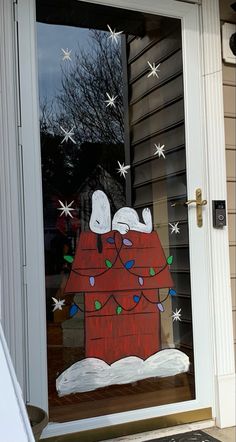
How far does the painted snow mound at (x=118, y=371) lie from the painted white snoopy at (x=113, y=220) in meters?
0.67

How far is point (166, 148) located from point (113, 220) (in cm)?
52

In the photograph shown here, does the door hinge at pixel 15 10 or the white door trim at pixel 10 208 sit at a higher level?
the door hinge at pixel 15 10

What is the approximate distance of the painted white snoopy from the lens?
2477 mm

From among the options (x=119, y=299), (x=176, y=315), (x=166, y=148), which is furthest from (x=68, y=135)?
(x=176, y=315)

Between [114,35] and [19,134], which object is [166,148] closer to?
[114,35]

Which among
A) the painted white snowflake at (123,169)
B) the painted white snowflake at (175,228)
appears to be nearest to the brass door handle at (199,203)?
the painted white snowflake at (175,228)

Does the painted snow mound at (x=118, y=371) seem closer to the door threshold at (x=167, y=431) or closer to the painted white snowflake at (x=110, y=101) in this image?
the door threshold at (x=167, y=431)

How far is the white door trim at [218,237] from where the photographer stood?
2.63m

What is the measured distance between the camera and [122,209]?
2541 mm

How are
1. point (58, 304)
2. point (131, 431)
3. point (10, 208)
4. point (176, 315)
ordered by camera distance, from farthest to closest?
point (176, 315)
point (131, 431)
point (58, 304)
point (10, 208)

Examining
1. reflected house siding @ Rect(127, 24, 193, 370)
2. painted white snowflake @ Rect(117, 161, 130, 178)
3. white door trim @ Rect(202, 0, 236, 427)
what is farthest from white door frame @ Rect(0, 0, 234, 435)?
painted white snowflake @ Rect(117, 161, 130, 178)

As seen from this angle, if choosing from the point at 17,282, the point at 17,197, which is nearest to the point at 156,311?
the point at 17,282

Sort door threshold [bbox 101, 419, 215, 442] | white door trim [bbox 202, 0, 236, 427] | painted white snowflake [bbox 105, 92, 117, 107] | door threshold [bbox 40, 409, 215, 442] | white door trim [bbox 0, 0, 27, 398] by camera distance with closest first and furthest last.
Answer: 1. white door trim [bbox 0, 0, 27, 398]
2. door threshold [bbox 40, 409, 215, 442]
3. door threshold [bbox 101, 419, 215, 442]
4. painted white snowflake [bbox 105, 92, 117, 107]
5. white door trim [bbox 202, 0, 236, 427]

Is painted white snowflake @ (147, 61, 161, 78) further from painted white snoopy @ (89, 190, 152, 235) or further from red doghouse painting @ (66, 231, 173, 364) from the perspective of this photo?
red doghouse painting @ (66, 231, 173, 364)
